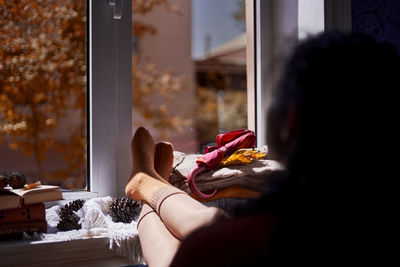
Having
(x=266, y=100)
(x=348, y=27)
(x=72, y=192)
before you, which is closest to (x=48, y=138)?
(x=72, y=192)

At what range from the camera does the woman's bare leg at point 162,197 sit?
2.24ft

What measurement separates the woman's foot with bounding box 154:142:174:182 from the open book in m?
0.29

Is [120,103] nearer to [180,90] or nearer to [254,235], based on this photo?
[180,90]

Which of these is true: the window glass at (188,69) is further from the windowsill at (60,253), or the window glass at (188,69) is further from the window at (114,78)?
the windowsill at (60,253)

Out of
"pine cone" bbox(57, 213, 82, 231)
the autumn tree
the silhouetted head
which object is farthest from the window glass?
the silhouetted head

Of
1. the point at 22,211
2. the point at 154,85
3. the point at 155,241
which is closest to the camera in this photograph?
the point at 155,241

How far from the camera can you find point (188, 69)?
1291mm

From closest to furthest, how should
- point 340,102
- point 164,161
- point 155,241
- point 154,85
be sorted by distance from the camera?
point 340,102 < point 155,241 < point 164,161 < point 154,85

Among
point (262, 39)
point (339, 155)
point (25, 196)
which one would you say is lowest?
point (25, 196)

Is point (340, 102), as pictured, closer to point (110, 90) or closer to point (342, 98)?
point (342, 98)

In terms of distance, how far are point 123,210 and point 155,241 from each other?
27cm

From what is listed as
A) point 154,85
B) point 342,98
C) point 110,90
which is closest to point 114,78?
point 110,90

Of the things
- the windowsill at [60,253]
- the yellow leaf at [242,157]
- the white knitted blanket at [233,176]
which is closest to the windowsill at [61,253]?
the windowsill at [60,253]

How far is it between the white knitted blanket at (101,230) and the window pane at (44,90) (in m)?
0.15
